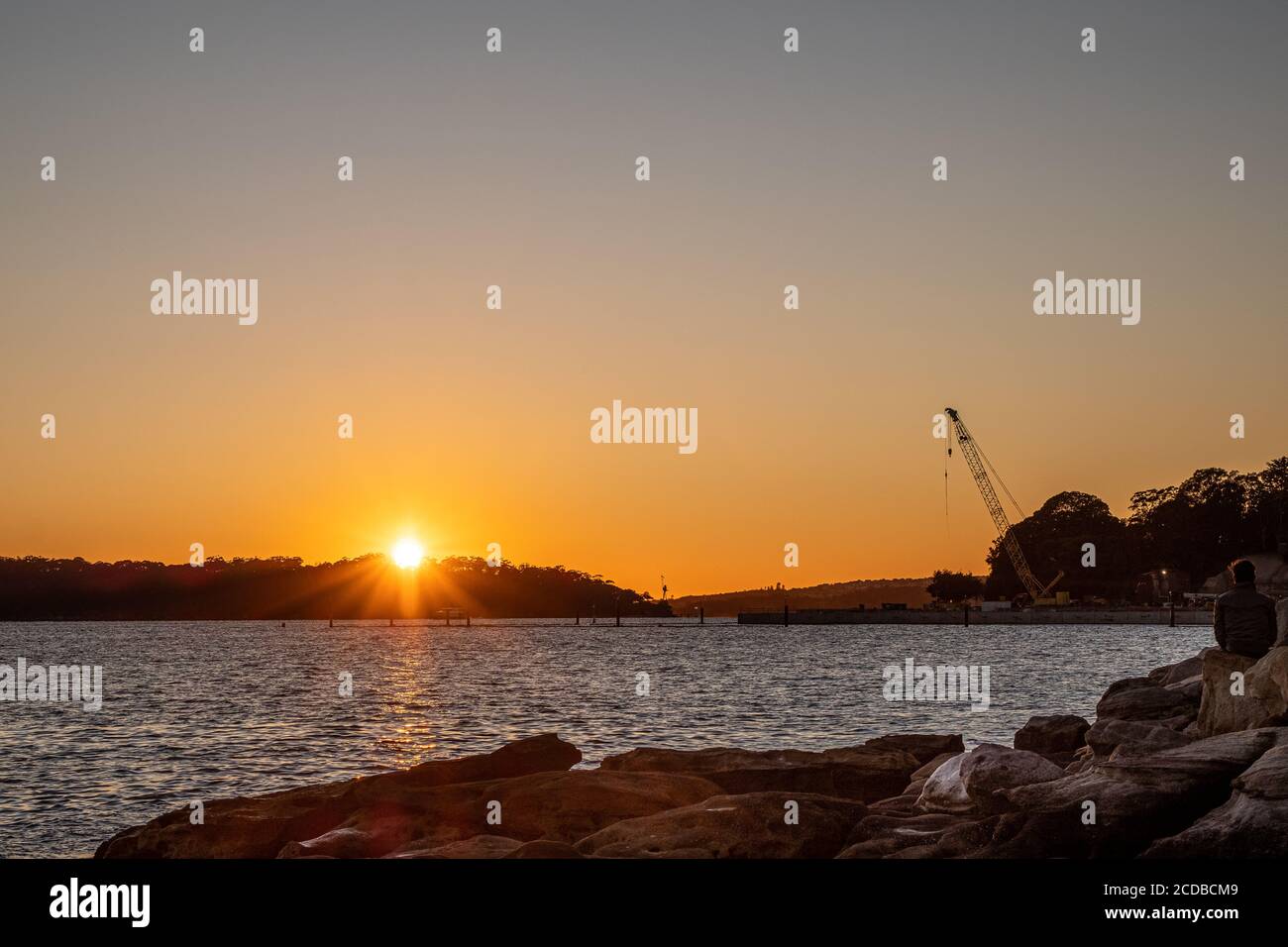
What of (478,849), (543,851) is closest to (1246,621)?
(543,851)

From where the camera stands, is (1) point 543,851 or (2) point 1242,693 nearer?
(1) point 543,851

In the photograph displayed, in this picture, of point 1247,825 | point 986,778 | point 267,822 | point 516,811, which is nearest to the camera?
point 1247,825

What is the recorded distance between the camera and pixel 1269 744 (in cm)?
1850

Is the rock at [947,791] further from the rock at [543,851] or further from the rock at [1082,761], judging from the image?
the rock at [543,851]

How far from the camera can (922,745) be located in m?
32.4

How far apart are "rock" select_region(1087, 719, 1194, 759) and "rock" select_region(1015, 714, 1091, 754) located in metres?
7.02

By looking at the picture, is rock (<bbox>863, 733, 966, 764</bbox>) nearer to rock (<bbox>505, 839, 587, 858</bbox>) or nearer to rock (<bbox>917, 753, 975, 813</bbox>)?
rock (<bbox>917, 753, 975, 813</bbox>)

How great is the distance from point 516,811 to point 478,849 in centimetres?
316

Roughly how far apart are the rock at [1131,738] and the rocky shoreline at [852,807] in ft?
0.15

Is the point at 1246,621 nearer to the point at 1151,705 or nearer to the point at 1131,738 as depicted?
the point at 1131,738
